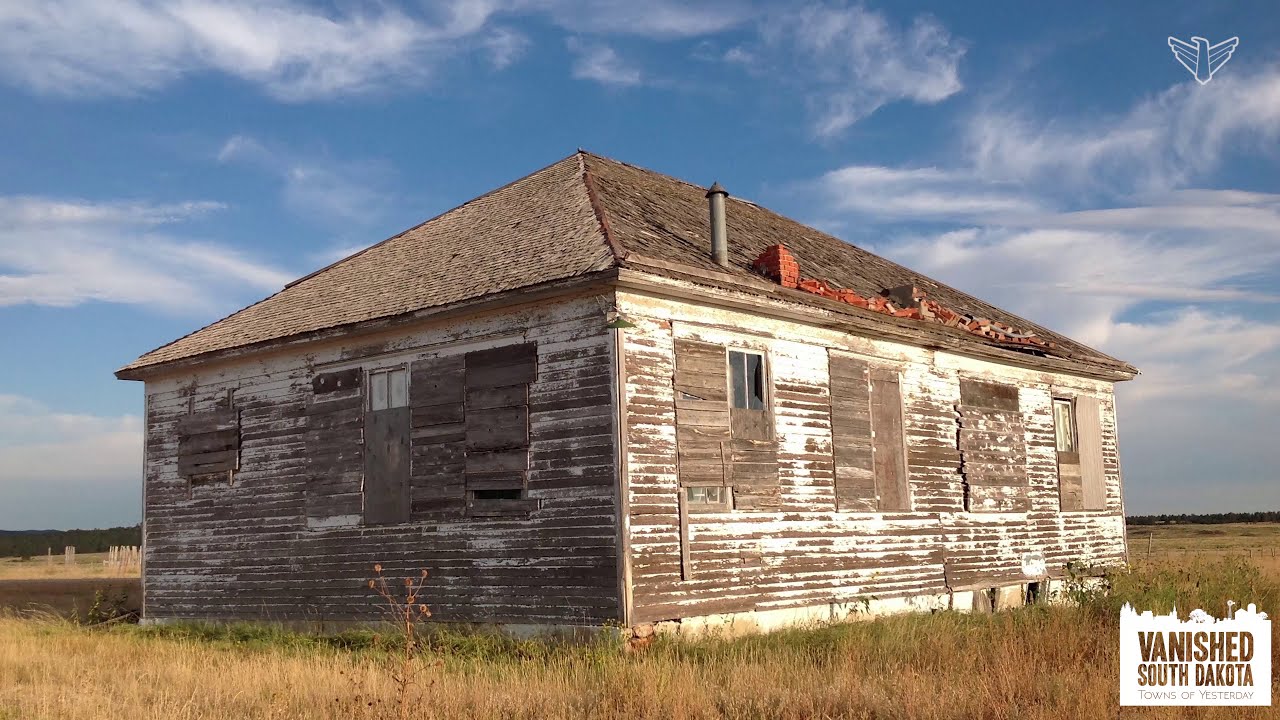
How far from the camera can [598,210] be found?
14430mm

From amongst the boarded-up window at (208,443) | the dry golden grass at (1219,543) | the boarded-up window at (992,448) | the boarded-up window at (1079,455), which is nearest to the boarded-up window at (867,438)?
the boarded-up window at (992,448)

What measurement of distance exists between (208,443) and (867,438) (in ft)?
30.4

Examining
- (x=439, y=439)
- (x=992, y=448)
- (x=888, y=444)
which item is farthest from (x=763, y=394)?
(x=992, y=448)

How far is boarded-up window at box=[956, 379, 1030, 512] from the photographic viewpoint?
17.1m

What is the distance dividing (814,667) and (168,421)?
11514 mm

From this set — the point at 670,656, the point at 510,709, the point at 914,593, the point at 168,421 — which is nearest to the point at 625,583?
the point at 670,656

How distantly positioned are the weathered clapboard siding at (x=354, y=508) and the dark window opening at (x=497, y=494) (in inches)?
9.4

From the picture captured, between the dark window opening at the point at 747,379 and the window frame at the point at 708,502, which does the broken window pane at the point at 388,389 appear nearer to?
the window frame at the point at 708,502

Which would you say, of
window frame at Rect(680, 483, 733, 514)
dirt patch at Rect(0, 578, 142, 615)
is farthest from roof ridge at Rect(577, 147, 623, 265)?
dirt patch at Rect(0, 578, 142, 615)

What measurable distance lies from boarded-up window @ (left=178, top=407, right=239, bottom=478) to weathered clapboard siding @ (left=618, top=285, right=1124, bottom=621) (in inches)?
271

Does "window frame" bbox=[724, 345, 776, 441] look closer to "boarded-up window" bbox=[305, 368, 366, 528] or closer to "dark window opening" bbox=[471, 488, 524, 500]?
"dark window opening" bbox=[471, 488, 524, 500]

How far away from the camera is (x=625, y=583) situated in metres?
11.6

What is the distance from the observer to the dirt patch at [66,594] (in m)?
18.5

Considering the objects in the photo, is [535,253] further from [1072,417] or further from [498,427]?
[1072,417]
